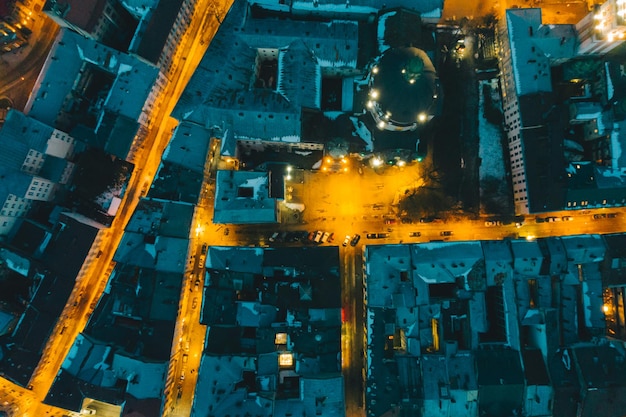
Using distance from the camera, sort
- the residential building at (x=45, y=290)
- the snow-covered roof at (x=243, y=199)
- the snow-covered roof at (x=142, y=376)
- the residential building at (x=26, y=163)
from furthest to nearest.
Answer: the snow-covered roof at (x=243, y=199) → the residential building at (x=45, y=290) → the residential building at (x=26, y=163) → the snow-covered roof at (x=142, y=376)

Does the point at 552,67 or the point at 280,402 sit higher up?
the point at 552,67

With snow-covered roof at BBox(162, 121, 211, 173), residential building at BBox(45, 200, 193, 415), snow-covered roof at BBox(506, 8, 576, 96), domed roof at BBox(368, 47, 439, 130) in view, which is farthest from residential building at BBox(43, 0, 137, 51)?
snow-covered roof at BBox(506, 8, 576, 96)

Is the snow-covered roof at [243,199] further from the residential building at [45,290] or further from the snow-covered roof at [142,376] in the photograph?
the snow-covered roof at [142,376]

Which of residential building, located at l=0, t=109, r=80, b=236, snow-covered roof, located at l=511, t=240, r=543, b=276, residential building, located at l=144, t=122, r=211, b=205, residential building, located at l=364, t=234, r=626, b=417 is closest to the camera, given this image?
residential building, located at l=0, t=109, r=80, b=236

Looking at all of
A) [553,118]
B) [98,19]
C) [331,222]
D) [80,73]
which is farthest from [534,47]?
[80,73]

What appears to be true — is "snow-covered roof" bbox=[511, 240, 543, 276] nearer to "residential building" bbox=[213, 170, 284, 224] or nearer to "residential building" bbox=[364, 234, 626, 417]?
"residential building" bbox=[364, 234, 626, 417]

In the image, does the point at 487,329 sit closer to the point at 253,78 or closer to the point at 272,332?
the point at 272,332

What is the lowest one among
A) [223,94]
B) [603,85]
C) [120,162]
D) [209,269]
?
[209,269]

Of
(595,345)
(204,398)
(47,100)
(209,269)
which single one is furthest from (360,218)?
(47,100)

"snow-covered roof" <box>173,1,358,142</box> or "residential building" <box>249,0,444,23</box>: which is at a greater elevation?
"residential building" <box>249,0,444,23</box>

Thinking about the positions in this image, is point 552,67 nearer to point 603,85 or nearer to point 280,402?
point 603,85

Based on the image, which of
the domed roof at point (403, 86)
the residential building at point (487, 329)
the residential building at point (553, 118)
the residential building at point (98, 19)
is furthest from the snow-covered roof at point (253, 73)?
the residential building at point (553, 118)
